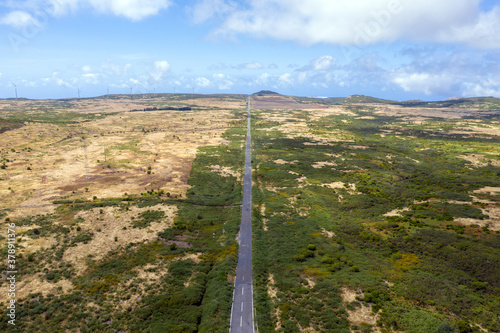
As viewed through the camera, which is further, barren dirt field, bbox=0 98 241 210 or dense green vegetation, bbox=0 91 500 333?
barren dirt field, bbox=0 98 241 210

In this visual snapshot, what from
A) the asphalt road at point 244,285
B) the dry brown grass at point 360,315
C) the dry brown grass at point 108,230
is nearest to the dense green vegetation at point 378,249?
the dry brown grass at point 360,315

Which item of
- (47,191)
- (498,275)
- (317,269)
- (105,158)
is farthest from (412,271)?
(105,158)

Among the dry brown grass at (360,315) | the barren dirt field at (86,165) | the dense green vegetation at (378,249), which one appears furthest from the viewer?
the barren dirt field at (86,165)

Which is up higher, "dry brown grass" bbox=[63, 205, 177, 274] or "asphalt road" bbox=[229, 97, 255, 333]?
"dry brown grass" bbox=[63, 205, 177, 274]

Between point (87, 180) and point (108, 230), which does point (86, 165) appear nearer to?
point (87, 180)

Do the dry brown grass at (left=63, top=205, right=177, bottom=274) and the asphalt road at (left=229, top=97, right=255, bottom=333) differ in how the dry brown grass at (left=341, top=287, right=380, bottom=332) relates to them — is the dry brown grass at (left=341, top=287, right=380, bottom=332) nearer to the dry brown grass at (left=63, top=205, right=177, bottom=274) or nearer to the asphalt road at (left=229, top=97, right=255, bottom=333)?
the asphalt road at (left=229, top=97, right=255, bottom=333)

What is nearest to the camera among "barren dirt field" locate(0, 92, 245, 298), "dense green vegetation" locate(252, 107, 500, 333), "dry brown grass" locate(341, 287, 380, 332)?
"dry brown grass" locate(341, 287, 380, 332)

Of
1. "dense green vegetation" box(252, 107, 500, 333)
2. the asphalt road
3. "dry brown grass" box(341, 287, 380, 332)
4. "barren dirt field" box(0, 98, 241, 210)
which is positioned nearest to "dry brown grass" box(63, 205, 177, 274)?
"barren dirt field" box(0, 98, 241, 210)

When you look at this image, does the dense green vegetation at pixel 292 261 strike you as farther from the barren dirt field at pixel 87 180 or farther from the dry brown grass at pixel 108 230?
the barren dirt field at pixel 87 180

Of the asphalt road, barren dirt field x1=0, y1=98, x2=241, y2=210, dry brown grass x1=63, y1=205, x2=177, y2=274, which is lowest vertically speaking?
the asphalt road

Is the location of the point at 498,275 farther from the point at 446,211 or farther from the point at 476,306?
the point at 446,211
